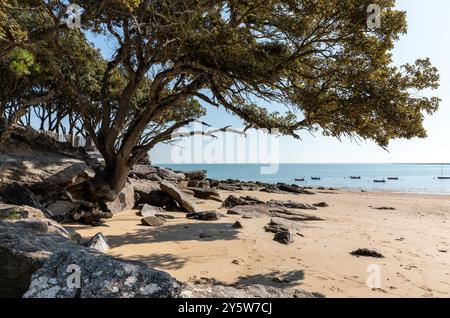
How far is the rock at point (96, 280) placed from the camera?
3.48 metres

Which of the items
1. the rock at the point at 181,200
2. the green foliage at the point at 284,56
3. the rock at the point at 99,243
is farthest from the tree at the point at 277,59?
the rock at the point at 99,243

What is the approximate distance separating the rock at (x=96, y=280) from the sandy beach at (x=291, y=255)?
8.30 feet

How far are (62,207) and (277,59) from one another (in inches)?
345

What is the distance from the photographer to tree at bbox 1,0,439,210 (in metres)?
9.81

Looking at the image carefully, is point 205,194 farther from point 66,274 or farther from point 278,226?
point 66,274

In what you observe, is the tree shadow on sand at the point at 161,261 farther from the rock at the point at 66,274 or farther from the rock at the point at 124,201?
the rock at the point at 124,201

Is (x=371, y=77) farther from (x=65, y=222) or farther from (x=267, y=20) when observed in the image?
(x=65, y=222)

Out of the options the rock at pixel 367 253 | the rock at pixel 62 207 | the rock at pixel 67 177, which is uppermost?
the rock at pixel 67 177

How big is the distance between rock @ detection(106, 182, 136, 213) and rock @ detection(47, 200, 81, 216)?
52.0 inches

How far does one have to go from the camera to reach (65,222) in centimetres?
1084

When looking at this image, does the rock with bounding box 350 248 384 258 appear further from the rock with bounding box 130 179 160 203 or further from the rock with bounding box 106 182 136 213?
the rock with bounding box 130 179 160 203

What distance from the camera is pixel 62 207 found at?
12320 mm
